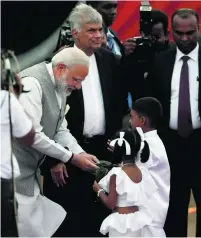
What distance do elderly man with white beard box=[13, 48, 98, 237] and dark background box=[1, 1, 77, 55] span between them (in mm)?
239

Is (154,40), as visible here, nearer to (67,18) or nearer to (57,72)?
(67,18)

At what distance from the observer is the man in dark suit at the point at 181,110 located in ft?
24.4

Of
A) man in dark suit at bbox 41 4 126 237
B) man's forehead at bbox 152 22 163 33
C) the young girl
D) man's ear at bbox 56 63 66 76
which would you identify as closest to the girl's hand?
the young girl

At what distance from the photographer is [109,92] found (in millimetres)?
7465

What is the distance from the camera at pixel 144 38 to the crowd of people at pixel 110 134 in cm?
3

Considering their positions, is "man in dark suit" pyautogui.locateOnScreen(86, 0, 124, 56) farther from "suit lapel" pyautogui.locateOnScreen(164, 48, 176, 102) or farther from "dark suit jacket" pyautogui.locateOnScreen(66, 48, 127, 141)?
"suit lapel" pyautogui.locateOnScreen(164, 48, 176, 102)

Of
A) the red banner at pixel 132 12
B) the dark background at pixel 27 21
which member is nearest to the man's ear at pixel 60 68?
the dark background at pixel 27 21

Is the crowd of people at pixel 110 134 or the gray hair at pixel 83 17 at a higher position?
the gray hair at pixel 83 17

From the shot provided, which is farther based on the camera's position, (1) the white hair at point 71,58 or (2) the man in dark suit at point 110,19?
(2) the man in dark suit at point 110,19

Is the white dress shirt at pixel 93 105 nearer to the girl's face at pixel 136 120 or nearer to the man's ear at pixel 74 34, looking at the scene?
the man's ear at pixel 74 34

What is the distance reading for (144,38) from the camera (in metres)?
7.62

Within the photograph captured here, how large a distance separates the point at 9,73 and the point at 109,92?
2134 mm

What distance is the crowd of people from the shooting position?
6598 mm

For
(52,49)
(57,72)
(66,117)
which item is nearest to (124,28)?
(52,49)
